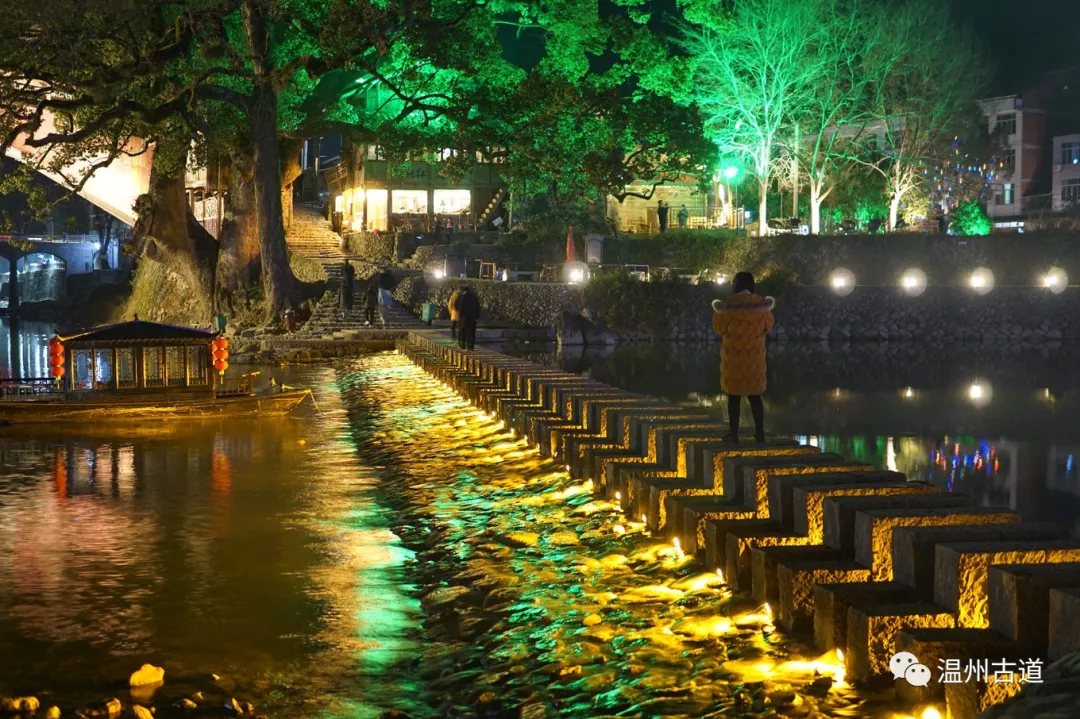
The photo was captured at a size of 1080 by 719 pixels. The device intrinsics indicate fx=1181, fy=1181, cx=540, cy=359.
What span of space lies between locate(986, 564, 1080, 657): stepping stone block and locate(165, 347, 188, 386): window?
1744 cm

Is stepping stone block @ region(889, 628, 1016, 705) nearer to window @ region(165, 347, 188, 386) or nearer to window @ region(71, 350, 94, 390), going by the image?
window @ region(165, 347, 188, 386)

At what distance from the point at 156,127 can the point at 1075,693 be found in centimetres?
3758


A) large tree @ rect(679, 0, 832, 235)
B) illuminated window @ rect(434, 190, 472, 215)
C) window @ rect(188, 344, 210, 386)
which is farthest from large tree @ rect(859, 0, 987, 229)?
window @ rect(188, 344, 210, 386)

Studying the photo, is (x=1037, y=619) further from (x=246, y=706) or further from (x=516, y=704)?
(x=246, y=706)

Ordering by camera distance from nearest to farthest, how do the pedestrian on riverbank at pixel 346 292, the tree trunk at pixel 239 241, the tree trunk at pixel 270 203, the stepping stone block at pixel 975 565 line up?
the stepping stone block at pixel 975 565, the tree trunk at pixel 270 203, the pedestrian on riverbank at pixel 346 292, the tree trunk at pixel 239 241

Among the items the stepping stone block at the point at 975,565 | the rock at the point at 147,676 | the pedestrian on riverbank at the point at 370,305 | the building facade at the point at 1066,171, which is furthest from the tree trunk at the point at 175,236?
the building facade at the point at 1066,171

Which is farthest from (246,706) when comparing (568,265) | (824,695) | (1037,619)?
(568,265)

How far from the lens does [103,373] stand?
21.1m

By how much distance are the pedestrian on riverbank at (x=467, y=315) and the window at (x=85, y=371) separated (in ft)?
31.2

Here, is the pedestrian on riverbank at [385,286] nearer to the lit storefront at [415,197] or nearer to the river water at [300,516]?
the lit storefront at [415,197]

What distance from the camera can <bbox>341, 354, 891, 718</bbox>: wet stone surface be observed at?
7387 mm

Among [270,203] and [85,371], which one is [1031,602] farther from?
[270,203]

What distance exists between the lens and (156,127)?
38.6 metres

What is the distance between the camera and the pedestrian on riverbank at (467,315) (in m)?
29.2
